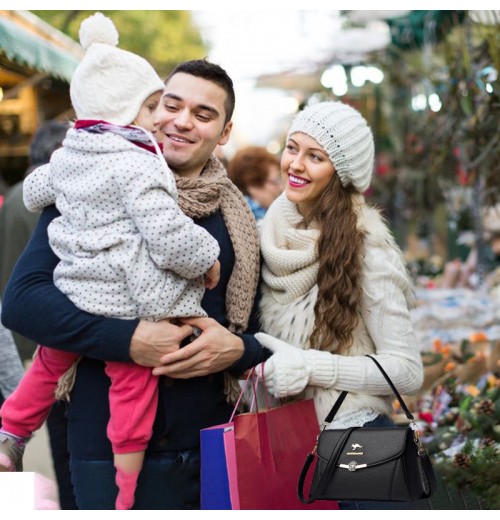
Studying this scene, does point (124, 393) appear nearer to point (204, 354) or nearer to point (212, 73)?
point (204, 354)

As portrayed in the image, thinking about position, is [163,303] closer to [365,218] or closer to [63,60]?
[365,218]

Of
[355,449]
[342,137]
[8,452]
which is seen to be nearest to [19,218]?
[8,452]

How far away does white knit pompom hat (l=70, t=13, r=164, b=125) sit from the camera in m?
2.54

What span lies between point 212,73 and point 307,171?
47 cm

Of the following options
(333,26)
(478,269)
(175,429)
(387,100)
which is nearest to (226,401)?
(175,429)

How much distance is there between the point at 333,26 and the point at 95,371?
408 inches

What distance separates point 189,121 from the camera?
2.79m

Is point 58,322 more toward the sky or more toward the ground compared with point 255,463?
more toward the sky

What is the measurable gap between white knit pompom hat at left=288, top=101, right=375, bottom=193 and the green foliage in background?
16.4 m

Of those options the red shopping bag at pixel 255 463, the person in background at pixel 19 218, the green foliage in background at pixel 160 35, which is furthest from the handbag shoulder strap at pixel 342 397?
the green foliage in background at pixel 160 35

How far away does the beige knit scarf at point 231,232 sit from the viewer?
2688mm

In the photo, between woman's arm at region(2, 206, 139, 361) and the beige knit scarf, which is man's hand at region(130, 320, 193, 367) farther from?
the beige knit scarf

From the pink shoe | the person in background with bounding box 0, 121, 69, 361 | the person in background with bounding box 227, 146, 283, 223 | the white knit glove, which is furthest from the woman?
the person in background with bounding box 227, 146, 283, 223

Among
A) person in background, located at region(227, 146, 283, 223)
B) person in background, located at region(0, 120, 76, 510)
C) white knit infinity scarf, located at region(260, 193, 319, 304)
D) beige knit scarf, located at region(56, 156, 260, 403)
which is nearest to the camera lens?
beige knit scarf, located at region(56, 156, 260, 403)
